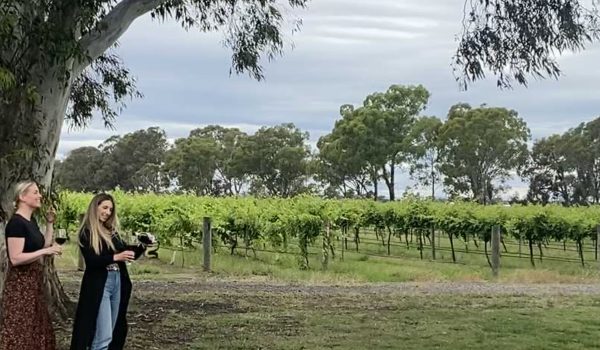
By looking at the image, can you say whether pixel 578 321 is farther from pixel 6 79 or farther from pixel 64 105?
pixel 6 79

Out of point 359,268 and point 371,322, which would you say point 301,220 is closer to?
point 359,268

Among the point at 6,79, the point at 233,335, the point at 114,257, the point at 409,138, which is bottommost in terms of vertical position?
the point at 233,335

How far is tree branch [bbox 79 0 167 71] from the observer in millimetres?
8641

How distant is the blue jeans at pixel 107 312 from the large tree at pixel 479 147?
45333mm

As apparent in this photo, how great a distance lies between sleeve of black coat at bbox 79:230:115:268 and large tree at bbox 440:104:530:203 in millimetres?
45553

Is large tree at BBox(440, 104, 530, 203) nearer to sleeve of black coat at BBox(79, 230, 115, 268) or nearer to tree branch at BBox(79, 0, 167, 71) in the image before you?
tree branch at BBox(79, 0, 167, 71)

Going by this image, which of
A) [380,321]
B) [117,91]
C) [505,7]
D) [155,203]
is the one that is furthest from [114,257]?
[155,203]

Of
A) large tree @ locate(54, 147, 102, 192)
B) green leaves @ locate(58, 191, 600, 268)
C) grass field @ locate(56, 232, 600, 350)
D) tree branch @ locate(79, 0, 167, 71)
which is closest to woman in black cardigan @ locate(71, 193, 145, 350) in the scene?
grass field @ locate(56, 232, 600, 350)

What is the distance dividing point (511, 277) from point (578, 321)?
273 inches

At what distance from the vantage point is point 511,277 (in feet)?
54.4

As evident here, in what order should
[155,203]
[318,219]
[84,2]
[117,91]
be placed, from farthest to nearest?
[155,203]
[318,219]
[117,91]
[84,2]

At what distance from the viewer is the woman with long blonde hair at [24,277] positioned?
5.36 metres

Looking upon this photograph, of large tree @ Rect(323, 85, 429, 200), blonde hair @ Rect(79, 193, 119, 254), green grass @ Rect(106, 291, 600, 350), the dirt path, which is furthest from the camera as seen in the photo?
large tree @ Rect(323, 85, 429, 200)

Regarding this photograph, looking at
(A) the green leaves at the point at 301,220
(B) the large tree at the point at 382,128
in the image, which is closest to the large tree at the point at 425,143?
(B) the large tree at the point at 382,128
